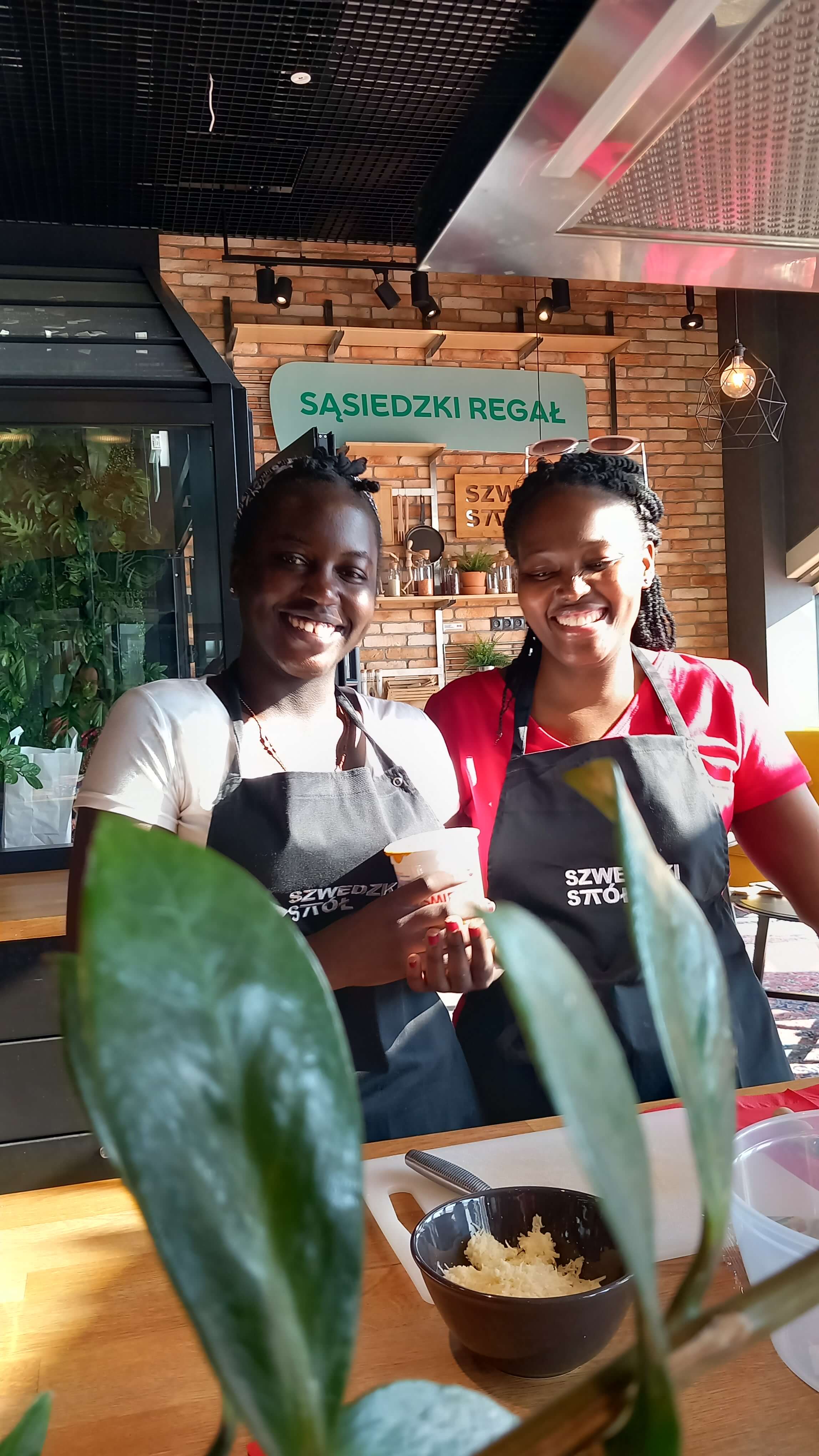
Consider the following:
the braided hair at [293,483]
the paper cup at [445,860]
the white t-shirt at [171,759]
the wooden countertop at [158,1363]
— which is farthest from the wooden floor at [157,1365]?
the braided hair at [293,483]

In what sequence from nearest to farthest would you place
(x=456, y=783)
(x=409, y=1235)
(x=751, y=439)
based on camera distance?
(x=409, y=1235)
(x=456, y=783)
(x=751, y=439)

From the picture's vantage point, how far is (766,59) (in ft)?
3.17

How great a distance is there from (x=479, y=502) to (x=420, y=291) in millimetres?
1245

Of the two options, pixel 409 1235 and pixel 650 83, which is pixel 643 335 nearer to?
pixel 650 83

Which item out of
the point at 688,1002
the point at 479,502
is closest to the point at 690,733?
the point at 688,1002

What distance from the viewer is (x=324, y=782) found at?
5.62 feet

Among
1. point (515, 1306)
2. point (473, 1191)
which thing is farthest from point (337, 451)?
point (515, 1306)

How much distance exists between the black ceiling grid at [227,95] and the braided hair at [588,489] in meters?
1.22

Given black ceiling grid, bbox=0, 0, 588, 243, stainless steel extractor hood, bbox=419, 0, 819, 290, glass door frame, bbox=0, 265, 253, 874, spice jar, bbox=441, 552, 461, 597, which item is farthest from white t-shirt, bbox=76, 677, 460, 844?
spice jar, bbox=441, 552, 461, 597

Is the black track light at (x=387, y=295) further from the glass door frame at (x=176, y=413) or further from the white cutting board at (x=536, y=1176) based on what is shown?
the white cutting board at (x=536, y=1176)

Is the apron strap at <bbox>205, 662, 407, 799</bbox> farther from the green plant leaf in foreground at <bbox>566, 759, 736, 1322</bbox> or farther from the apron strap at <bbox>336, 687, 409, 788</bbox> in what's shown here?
the green plant leaf in foreground at <bbox>566, 759, 736, 1322</bbox>

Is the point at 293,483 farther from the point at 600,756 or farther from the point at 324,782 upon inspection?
the point at 600,756

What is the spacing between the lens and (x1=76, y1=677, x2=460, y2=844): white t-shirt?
1.55m

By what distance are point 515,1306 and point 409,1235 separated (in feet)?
0.94
